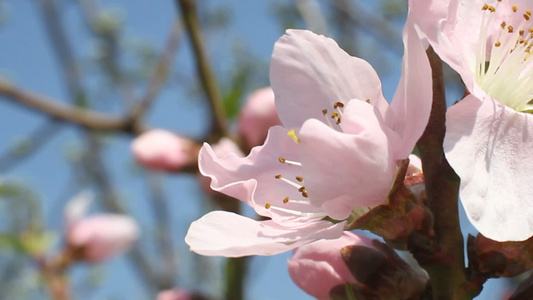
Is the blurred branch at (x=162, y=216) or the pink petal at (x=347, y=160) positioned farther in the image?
the blurred branch at (x=162, y=216)

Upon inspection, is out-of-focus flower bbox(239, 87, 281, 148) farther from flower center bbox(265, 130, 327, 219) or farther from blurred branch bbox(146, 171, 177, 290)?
blurred branch bbox(146, 171, 177, 290)

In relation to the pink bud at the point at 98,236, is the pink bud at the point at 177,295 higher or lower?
higher

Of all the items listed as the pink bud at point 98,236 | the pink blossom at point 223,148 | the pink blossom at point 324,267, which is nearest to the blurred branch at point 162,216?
the pink bud at point 98,236

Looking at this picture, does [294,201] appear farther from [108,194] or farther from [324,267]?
[108,194]

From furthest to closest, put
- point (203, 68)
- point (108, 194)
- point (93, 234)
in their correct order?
point (108, 194), point (93, 234), point (203, 68)

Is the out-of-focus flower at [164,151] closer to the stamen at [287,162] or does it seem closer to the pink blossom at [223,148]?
the pink blossom at [223,148]

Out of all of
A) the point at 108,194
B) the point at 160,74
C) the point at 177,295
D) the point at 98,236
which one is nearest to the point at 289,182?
the point at 177,295

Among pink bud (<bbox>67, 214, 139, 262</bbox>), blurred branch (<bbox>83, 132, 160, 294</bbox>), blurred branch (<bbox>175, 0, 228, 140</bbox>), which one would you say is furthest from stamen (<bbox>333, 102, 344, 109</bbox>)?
blurred branch (<bbox>83, 132, 160, 294</bbox>)

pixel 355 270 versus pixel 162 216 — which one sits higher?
pixel 355 270
